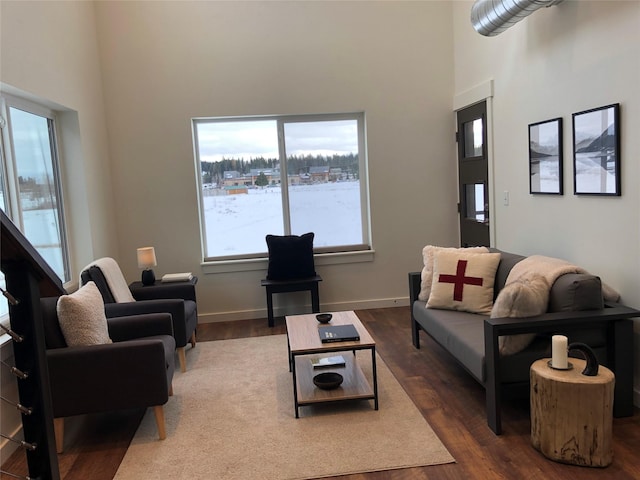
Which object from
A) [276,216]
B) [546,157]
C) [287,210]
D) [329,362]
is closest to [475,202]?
[546,157]

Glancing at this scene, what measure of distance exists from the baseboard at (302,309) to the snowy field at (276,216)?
2.08ft

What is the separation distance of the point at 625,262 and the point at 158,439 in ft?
9.33

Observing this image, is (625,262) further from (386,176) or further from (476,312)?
(386,176)

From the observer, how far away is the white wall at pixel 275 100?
498cm

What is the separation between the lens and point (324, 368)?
11.4ft

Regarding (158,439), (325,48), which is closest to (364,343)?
(158,439)

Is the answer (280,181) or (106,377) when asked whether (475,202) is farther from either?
(106,377)

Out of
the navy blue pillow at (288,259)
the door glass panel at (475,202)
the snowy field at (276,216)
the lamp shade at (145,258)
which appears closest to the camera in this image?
the lamp shade at (145,258)

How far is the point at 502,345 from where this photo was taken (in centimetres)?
273

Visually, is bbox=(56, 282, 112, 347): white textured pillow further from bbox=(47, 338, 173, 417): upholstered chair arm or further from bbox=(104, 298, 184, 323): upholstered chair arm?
bbox=(104, 298, 184, 323): upholstered chair arm

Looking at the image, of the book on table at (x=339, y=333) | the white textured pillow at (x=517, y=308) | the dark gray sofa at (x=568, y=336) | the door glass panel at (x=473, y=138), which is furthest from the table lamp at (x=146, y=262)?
the door glass panel at (x=473, y=138)

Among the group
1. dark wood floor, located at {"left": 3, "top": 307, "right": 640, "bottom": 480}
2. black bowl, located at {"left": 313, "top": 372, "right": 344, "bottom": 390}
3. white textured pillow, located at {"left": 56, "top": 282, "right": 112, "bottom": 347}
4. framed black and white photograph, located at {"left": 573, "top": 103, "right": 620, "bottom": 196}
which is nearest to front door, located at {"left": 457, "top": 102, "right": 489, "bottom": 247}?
framed black and white photograph, located at {"left": 573, "top": 103, "right": 620, "bottom": 196}

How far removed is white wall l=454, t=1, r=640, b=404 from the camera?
2.84m

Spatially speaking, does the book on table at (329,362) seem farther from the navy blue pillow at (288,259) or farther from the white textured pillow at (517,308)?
the navy blue pillow at (288,259)
